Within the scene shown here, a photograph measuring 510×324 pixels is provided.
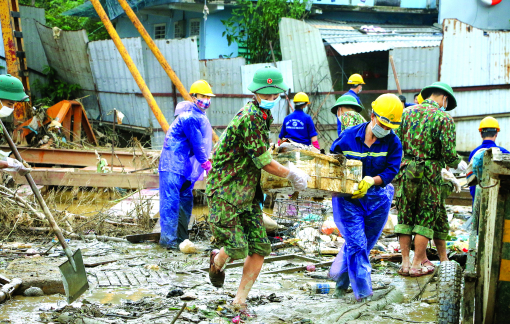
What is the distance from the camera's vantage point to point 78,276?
455cm

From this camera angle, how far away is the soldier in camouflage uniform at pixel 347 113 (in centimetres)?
684

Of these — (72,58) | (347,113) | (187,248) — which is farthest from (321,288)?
(72,58)

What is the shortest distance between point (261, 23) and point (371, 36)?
314 cm

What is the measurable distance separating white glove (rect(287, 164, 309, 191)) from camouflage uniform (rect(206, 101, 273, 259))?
9.9 inches

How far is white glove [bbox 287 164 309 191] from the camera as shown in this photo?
13.8 ft

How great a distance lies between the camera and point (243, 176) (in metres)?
4.35

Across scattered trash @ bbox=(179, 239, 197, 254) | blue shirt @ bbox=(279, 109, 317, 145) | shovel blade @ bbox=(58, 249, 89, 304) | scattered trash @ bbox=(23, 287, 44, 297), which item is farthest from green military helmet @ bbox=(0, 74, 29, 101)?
blue shirt @ bbox=(279, 109, 317, 145)

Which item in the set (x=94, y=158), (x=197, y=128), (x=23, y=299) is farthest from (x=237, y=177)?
(x=94, y=158)

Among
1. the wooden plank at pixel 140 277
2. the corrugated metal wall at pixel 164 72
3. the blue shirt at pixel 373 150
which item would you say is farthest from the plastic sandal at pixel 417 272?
the corrugated metal wall at pixel 164 72

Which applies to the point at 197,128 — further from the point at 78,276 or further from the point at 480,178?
the point at 480,178

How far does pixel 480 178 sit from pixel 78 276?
3266mm

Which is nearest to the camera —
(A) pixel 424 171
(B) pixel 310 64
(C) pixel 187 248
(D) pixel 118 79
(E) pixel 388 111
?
(E) pixel 388 111

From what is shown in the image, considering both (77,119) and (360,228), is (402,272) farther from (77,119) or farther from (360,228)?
(77,119)

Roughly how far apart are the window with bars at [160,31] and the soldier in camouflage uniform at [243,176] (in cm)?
1406
